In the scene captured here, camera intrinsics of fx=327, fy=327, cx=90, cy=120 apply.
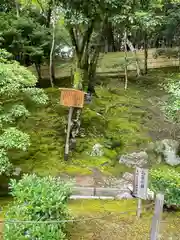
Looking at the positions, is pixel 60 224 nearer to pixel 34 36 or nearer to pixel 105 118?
pixel 105 118

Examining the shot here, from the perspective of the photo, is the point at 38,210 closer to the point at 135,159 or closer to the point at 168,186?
the point at 168,186

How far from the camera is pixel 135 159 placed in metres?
9.66

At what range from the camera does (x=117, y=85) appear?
52.3ft

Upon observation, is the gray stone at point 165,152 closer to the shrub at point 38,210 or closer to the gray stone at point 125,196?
the gray stone at point 125,196

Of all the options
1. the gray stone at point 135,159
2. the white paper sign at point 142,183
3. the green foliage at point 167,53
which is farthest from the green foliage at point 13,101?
the green foliage at point 167,53

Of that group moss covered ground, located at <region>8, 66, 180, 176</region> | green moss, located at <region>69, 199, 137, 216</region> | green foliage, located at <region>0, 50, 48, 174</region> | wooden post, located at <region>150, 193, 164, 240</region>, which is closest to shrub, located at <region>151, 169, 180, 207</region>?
green moss, located at <region>69, 199, 137, 216</region>

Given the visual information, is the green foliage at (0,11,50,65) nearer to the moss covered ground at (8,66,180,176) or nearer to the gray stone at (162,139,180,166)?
the moss covered ground at (8,66,180,176)

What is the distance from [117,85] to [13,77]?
9520 millimetres

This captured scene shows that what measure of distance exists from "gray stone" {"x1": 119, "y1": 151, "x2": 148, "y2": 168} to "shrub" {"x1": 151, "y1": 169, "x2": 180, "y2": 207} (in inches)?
128

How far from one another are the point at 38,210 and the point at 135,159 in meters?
5.33

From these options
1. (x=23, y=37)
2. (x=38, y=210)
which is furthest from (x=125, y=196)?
(x=23, y=37)

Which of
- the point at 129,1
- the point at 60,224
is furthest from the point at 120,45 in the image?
the point at 60,224

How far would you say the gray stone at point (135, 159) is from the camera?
373 inches

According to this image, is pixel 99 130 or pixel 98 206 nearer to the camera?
pixel 98 206
